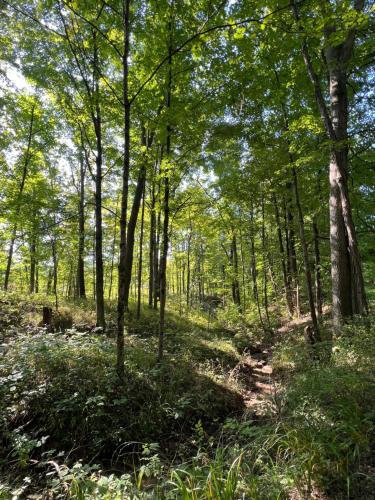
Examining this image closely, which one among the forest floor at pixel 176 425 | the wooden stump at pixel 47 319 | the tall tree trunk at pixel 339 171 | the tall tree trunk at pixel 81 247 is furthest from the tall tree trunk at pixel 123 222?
the tall tree trunk at pixel 81 247

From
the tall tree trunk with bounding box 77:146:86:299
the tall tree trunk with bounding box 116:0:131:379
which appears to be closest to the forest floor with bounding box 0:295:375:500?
the tall tree trunk with bounding box 116:0:131:379

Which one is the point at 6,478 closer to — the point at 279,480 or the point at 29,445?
the point at 29,445

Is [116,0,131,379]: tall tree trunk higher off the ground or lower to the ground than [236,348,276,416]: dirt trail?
higher

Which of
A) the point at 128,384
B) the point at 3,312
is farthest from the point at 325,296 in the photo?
the point at 3,312

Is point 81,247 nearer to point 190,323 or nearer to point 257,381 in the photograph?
point 190,323

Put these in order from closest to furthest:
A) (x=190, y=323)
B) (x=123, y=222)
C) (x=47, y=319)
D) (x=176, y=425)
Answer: (x=176, y=425), (x=123, y=222), (x=47, y=319), (x=190, y=323)

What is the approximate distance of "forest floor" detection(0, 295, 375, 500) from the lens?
237 cm

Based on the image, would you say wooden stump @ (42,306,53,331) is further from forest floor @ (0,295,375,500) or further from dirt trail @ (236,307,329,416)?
dirt trail @ (236,307,329,416)

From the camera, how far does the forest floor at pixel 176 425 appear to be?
2371 mm

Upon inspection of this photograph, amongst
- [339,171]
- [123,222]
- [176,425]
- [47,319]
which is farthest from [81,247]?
[339,171]

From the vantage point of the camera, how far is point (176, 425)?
4301 millimetres

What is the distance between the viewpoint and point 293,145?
693 centimetres

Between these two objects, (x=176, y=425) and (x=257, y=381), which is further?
(x=257, y=381)

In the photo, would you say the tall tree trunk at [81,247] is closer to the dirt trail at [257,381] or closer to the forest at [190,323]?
the forest at [190,323]
